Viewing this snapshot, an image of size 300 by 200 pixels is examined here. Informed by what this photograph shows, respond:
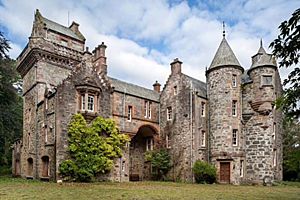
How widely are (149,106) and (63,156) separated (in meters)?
10.7

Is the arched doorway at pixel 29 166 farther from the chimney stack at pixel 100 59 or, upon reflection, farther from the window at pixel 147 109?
the window at pixel 147 109

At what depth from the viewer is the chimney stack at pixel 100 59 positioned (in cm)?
2842

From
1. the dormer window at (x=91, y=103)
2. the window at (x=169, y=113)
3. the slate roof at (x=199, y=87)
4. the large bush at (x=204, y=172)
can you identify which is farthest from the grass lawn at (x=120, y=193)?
the slate roof at (x=199, y=87)

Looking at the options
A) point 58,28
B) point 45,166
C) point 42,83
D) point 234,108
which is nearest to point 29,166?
point 45,166

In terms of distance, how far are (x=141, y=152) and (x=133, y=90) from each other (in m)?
6.75

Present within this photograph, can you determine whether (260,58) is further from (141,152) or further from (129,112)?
(141,152)

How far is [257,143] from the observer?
29.0m

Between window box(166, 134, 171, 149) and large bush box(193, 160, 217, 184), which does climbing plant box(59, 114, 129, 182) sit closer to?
window box(166, 134, 171, 149)

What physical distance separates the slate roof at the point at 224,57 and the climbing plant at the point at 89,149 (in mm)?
11733

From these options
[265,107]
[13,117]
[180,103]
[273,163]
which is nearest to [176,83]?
[180,103]

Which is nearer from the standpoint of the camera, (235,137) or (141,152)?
(235,137)

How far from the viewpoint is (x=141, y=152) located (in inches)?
1299

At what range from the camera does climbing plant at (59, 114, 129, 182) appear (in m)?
23.8

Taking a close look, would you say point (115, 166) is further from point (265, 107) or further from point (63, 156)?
point (265, 107)
